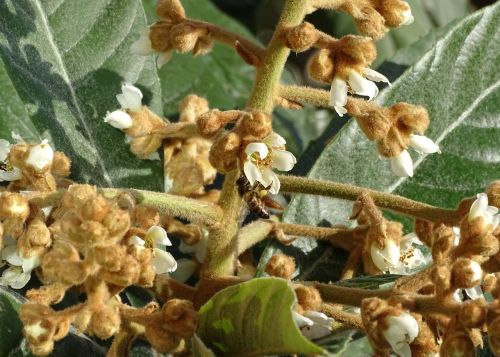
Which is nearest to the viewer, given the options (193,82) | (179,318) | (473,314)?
(473,314)

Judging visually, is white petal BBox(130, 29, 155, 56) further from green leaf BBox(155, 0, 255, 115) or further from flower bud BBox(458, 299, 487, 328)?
flower bud BBox(458, 299, 487, 328)

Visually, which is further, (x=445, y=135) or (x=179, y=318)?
(x=445, y=135)

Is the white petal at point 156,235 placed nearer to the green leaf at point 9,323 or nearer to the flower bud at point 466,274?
the green leaf at point 9,323

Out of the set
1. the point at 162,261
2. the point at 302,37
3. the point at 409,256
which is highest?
the point at 302,37

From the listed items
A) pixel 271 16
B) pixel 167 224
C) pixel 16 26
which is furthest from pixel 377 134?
pixel 271 16

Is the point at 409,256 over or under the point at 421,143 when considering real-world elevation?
under

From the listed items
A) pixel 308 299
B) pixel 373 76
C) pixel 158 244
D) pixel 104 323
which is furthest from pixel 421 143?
pixel 104 323

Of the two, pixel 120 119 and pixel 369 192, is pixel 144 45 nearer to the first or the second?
Result: pixel 120 119
